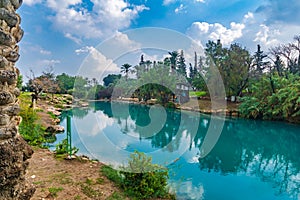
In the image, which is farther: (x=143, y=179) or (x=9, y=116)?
(x=143, y=179)

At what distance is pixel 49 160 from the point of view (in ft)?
16.6

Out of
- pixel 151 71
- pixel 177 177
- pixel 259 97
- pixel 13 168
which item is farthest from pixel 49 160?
pixel 151 71

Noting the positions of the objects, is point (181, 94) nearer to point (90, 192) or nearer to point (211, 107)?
point (211, 107)

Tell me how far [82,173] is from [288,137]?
10621 mm

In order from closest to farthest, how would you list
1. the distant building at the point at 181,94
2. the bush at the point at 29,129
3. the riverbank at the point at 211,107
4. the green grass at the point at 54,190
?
1. the green grass at the point at 54,190
2. the bush at the point at 29,129
3. the riverbank at the point at 211,107
4. the distant building at the point at 181,94

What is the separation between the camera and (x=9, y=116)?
5.65 ft

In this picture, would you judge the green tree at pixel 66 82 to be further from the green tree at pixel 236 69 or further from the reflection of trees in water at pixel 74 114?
the green tree at pixel 236 69

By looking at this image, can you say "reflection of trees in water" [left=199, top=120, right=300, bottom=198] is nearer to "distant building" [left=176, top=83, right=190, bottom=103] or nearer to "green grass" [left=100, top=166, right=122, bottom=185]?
"green grass" [left=100, top=166, right=122, bottom=185]

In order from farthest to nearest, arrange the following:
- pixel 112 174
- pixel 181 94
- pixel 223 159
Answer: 1. pixel 181 94
2. pixel 223 159
3. pixel 112 174

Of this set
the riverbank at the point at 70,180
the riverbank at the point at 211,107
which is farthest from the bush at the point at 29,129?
the riverbank at the point at 211,107

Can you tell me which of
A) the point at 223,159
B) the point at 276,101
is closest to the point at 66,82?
the point at 276,101

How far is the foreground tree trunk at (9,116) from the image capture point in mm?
1630

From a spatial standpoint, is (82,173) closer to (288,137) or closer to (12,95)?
(12,95)

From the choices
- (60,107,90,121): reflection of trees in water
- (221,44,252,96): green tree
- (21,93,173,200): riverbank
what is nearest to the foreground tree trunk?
(21,93,173,200): riverbank
